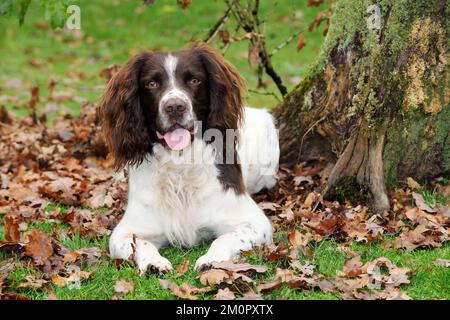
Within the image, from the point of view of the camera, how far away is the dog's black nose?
433cm

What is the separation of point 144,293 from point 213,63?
1653 mm

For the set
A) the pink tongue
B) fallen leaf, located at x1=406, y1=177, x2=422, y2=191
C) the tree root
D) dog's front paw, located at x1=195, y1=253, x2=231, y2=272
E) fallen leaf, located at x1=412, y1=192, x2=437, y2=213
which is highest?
the pink tongue

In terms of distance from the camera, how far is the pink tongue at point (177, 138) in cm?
447

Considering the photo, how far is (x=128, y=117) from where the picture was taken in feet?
15.4

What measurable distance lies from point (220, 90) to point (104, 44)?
409 inches

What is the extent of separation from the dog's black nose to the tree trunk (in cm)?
135

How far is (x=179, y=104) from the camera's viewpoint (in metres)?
4.34

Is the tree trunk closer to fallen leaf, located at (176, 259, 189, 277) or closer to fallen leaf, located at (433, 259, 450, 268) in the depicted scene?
fallen leaf, located at (433, 259, 450, 268)

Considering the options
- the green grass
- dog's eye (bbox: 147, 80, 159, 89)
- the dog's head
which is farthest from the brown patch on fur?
the green grass

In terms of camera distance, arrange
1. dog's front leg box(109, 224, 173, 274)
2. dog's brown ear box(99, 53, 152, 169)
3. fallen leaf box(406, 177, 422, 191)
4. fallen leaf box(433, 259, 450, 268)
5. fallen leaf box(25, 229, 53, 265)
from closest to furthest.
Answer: fallen leaf box(433, 259, 450, 268), dog's front leg box(109, 224, 173, 274), fallen leaf box(25, 229, 53, 265), dog's brown ear box(99, 53, 152, 169), fallen leaf box(406, 177, 422, 191)

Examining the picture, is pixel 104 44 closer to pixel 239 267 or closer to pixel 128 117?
pixel 128 117

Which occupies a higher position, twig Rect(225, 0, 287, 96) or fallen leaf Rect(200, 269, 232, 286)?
twig Rect(225, 0, 287, 96)

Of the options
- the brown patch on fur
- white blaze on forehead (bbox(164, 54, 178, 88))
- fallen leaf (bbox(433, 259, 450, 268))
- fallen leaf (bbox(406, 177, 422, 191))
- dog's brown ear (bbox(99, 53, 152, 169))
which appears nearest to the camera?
fallen leaf (bbox(433, 259, 450, 268))
